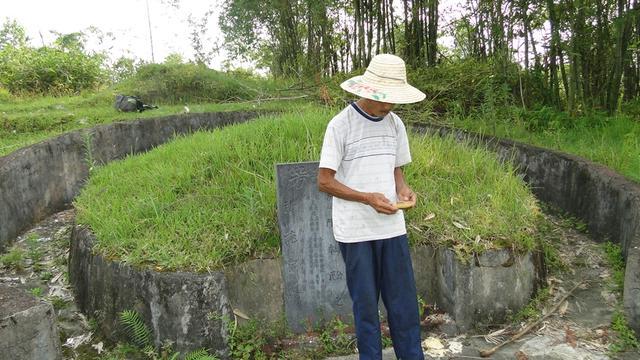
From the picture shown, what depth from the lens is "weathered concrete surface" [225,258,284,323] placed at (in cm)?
337

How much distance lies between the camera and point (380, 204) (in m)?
2.32

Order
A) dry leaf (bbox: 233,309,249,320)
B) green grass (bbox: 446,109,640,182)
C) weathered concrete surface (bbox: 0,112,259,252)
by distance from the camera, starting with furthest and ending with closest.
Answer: weathered concrete surface (bbox: 0,112,259,252)
green grass (bbox: 446,109,640,182)
dry leaf (bbox: 233,309,249,320)

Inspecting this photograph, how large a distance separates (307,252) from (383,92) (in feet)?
4.83

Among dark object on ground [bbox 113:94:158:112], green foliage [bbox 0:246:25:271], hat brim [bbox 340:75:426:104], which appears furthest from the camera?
dark object on ground [bbox 113:94:158:112]

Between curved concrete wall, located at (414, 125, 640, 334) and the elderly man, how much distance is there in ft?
5.30

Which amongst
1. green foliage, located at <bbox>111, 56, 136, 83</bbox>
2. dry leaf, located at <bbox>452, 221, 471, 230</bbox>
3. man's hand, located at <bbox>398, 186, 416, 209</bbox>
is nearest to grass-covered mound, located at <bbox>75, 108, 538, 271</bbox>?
dry leaf, located at <bbox>452, 221, 471, 230</bbox>

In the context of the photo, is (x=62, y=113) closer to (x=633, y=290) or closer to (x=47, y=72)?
(x=47, y=72)

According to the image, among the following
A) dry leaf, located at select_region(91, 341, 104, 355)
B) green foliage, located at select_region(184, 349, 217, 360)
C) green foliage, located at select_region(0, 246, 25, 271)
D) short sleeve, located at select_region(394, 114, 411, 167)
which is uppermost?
short sleeve, located at select_region(394, 114, 411, 167)

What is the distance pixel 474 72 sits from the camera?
777cm

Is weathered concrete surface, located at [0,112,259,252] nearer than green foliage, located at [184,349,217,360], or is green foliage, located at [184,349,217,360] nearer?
green foliage, located at [184,349,217,360]

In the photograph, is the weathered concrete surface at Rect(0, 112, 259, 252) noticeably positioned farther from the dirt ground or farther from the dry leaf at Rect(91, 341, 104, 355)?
the dry leaf at Rect(91, 341, 104, 355)

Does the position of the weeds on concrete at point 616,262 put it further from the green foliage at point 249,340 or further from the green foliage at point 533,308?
the green foliage at point 249,340

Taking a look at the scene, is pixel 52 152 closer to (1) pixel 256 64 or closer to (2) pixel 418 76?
(2) pixel 418 76

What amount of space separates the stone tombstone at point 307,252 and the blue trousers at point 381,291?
947 mm
